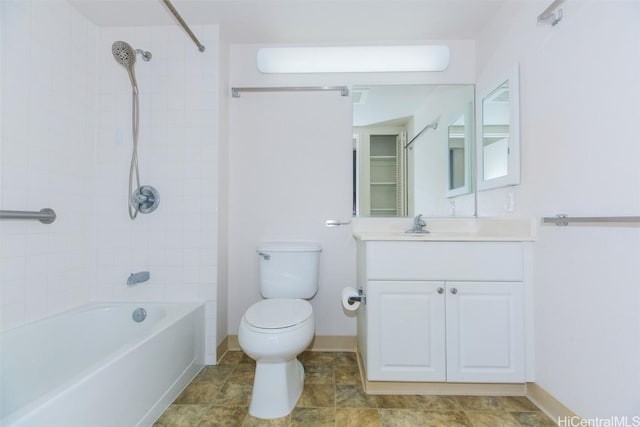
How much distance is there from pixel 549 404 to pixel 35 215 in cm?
257

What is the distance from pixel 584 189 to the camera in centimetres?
110

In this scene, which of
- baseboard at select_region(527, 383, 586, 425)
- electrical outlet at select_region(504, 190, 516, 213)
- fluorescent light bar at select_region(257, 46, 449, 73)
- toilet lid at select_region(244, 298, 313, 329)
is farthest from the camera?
fluorescent light bar at select_region(257, 46, 449, 73)

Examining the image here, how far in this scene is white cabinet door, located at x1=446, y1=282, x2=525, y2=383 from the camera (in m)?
1.39

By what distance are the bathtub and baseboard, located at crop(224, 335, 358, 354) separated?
26cm

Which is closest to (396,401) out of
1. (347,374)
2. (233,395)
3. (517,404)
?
(347,374)

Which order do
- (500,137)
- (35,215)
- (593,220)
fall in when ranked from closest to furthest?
1. (593,220)
2. (35,215)
3. (500,137)

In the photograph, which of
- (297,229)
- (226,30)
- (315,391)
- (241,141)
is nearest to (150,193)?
(241,141)

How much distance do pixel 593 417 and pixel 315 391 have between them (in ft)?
3.78

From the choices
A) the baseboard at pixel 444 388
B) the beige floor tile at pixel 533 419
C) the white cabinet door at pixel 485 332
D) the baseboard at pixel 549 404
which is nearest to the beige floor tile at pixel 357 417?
the baseboard at pixel 444 388

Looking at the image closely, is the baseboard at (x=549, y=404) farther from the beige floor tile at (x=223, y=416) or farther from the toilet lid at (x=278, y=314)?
the beige floor tile at (x=223, y=416)

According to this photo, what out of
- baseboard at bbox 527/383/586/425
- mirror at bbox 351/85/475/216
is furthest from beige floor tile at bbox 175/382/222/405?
baseboard at bbox 527/383/586/425

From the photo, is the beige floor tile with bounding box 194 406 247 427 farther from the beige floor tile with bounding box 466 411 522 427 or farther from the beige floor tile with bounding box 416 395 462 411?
the beige floor tile with bounding box 466 411 522 427

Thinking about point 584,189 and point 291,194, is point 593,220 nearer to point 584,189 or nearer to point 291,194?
point 584,189

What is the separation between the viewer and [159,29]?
6.04 ft
